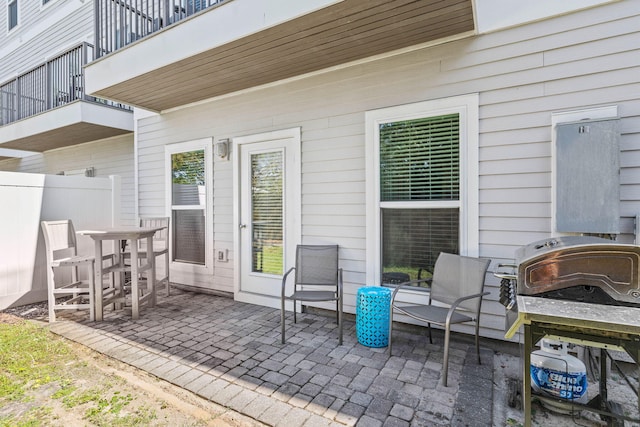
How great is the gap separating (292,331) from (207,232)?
2125mm

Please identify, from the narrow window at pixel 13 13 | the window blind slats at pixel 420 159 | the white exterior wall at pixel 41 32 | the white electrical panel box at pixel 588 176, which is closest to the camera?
the white electrical panel box at pixel 588 176

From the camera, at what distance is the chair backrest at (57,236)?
11.9 feet

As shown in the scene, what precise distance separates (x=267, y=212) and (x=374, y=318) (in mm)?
1984

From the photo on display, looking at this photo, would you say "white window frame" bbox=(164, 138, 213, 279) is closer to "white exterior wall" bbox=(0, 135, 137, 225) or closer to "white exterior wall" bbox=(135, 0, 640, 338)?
"white exterior wall" bbox=(135, 0, 640, 338)

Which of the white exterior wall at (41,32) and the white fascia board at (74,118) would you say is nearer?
the white fascia board at (74,118)

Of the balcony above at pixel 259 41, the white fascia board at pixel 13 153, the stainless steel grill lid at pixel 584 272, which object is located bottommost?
the stainless steel grill lid at pixel 584 272

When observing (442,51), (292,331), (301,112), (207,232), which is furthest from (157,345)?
(442,51)

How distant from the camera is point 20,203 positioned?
4.23m

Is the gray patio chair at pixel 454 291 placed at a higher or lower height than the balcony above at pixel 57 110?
lower

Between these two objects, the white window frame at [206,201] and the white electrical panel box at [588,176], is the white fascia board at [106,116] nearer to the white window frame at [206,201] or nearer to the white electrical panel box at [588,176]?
the white window frame at [206,201]

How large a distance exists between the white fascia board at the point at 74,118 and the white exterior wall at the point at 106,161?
56 centimetres

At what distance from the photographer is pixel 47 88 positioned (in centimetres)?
598

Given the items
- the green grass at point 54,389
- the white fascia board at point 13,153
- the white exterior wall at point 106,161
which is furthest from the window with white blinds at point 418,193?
the white fascia board at point 13,153

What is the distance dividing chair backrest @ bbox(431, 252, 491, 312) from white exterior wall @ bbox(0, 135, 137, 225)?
197 inches
